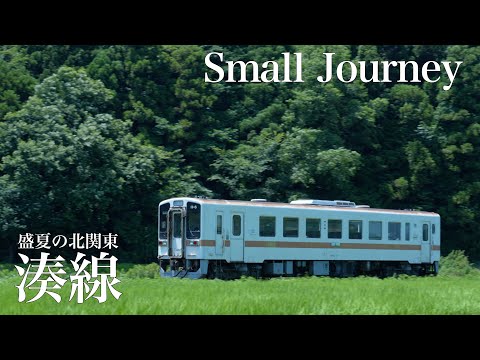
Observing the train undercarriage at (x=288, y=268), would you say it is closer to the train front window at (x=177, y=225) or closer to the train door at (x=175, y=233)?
the train door at (x=175, y=233)

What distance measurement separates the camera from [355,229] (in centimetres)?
3108

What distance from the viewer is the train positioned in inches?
1059

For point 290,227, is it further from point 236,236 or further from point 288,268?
point 236,236

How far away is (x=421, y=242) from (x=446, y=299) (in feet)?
48.6

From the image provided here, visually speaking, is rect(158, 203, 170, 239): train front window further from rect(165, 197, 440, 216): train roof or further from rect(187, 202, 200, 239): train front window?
rect(187, 202, 200, 239): train front window

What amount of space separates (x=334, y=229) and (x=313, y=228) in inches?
37.7

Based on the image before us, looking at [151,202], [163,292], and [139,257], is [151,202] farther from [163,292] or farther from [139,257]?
[163,292]

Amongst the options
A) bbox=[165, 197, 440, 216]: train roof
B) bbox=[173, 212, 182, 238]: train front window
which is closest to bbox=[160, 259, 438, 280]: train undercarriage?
bbox=[173, 212, 182, 238]: train front window

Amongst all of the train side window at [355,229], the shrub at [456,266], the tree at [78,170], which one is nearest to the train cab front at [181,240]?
the train side window at [355,229]

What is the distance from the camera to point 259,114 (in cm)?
4381

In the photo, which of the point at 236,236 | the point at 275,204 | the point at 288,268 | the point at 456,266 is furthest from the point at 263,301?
the point at 456,266

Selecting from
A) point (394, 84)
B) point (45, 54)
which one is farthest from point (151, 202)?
point (394, 84)

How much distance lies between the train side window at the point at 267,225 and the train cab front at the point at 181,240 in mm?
2208

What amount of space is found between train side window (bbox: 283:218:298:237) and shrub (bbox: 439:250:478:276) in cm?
862
